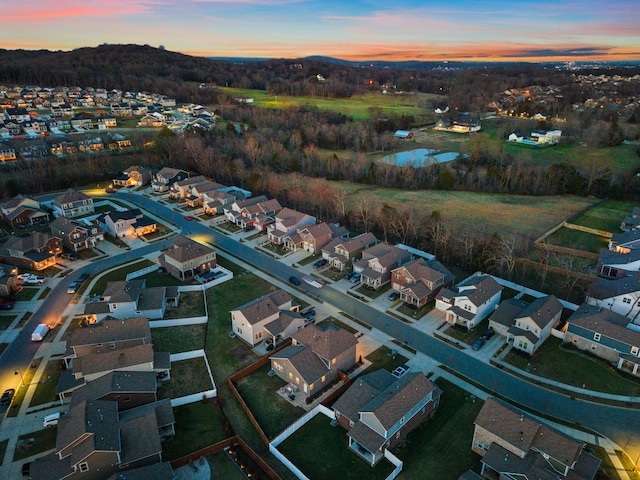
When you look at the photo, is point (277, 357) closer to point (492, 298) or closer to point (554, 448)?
point (554, 448)

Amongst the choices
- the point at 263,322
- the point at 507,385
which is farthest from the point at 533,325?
the point at 263,322

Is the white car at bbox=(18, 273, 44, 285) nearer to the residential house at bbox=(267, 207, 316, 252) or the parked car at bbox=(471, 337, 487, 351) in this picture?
the residential house at bbox=(267, 207, 316, 252)

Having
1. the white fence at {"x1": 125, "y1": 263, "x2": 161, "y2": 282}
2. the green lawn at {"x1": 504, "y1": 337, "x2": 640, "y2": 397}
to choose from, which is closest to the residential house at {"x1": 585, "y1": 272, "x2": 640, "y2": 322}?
the green lawn at {"x1": 504, "y1": 337, "x2": 640, "y2": 397}

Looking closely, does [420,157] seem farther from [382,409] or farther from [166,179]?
[382,409]

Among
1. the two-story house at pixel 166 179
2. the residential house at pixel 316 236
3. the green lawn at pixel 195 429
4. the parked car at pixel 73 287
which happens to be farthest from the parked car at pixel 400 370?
the two-story house at pixel 166 179

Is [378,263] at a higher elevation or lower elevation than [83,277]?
higher

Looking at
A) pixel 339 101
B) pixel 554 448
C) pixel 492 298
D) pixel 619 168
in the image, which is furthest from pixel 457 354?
pixel 339 101
